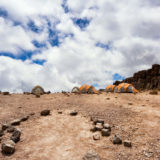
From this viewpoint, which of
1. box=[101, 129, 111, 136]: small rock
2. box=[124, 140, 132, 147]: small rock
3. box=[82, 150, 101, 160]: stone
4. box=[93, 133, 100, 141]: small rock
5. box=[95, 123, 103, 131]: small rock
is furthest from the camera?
box=[95, 123, 103, 131]: small rock

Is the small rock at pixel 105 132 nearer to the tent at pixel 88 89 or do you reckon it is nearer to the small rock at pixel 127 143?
the small rock at pixel 127 143

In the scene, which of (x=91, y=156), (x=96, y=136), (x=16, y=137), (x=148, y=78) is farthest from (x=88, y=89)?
(x=148, y=78)

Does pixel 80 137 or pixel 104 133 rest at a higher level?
pixel 104 133

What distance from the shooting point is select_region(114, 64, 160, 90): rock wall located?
73.2m

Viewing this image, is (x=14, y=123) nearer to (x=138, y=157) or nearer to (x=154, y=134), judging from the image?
(x=138, y=157)

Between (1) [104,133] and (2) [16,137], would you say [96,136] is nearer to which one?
(1) [104,133]

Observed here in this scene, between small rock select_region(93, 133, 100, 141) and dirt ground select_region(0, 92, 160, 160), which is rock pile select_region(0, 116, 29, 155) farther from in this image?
small rock select_region(93, 133, 100, 141)

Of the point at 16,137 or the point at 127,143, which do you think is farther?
the point at 16,137

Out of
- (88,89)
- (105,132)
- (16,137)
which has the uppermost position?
(88,89)

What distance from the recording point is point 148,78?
8031 centimetres

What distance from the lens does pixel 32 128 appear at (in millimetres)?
7645

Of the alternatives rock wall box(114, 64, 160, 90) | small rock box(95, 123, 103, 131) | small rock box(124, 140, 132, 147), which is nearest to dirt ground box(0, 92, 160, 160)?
small rock box(124, 140, 132, 147)

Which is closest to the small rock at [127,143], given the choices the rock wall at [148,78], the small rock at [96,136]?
the small rock at [96,136]

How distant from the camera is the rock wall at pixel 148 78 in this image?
73188mm
